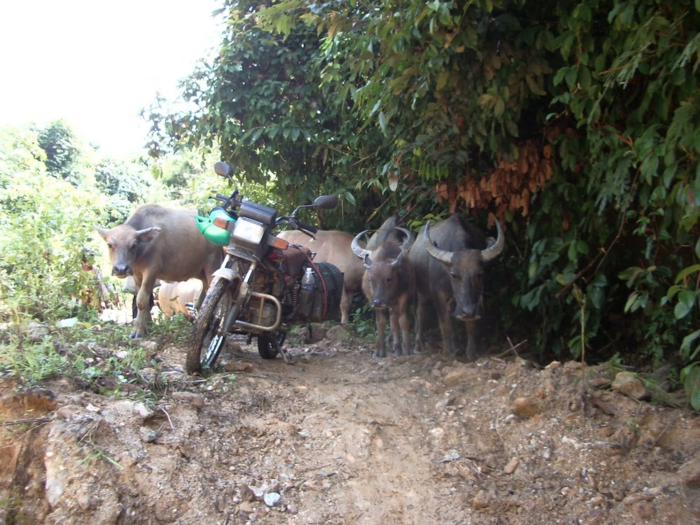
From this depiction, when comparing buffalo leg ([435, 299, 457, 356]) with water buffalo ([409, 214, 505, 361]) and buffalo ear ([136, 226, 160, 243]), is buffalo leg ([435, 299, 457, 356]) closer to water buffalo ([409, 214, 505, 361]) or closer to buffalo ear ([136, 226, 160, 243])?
water buffalo ([409, 214, 505, 361])

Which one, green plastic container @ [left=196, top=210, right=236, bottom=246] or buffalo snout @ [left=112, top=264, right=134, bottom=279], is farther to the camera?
buffalo snout @ [left=112, top=264, right=134, bottom=279]

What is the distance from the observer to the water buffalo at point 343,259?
8195 mm

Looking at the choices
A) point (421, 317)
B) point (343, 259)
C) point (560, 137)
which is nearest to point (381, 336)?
point (421, 317)

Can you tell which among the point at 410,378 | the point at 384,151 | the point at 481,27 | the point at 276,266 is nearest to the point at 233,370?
the point at 276,266

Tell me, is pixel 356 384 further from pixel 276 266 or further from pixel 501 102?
pixel 501 102

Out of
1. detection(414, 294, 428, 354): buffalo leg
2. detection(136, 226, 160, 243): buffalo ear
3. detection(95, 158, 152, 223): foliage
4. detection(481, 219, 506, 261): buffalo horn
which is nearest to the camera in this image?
detection(481, 219, 506, 261): buffalo horn

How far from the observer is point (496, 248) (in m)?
5.86

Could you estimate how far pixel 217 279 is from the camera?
4.66 m

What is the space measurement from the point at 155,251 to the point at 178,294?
114 inches

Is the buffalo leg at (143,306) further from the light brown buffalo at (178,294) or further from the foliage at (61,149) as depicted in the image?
the foliage at (61,149)

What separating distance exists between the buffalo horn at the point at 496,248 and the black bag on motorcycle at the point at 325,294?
5.56ft

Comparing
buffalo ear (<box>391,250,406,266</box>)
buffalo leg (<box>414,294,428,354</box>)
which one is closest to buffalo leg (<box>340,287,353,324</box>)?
buffalo leg (<box>414,294,428,354</box>)

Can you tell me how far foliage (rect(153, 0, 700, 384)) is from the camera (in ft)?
11.2

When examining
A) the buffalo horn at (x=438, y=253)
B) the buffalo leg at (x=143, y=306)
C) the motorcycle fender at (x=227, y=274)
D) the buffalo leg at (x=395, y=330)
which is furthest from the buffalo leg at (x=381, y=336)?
the buffalo leg at (x=143, y=306)
